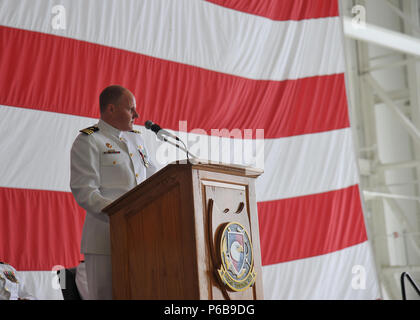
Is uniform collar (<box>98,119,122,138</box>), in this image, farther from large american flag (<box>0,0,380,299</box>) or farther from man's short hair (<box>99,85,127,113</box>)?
large american flag (<box>0,0,380,299</box>)

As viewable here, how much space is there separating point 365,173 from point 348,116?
3642 millimetres

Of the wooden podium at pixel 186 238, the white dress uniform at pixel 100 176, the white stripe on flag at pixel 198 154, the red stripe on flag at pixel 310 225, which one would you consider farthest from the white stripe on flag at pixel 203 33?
the wooden podium at pixel 186 238

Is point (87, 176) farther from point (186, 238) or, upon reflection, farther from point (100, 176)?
point (186, 238)

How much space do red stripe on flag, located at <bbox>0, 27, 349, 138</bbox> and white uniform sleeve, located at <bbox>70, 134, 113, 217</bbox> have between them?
3.22 ft

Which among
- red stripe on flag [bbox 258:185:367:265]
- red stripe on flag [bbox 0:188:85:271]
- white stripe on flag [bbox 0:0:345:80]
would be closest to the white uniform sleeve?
red stripe on flag [bbox 0:188:85:271]

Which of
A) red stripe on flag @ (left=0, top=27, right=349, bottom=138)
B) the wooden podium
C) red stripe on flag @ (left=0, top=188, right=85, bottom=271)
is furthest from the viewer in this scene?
red stripe on flag @ (left=0, top=27, right=349, bottom=138)

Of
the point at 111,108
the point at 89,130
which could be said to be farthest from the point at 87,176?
the point at 111,108

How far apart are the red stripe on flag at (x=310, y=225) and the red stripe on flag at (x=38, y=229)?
1229 millimetres

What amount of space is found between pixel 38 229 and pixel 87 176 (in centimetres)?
95

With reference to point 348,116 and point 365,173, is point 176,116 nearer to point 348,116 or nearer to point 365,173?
point 348,116

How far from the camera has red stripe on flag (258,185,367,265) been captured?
3.59 metres

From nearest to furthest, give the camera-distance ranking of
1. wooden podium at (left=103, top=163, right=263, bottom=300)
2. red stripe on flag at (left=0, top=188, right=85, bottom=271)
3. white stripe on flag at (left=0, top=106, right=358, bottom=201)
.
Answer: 1. wooden podium at (left=103, top=163, right=263, bottom=300)
2. red stripe on flag at (left=0, top=188, right=85, bottom=271)
3. white stripe on flag at (left=0, top=106, right=358, bottom=201)

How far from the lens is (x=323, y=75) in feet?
12.7
